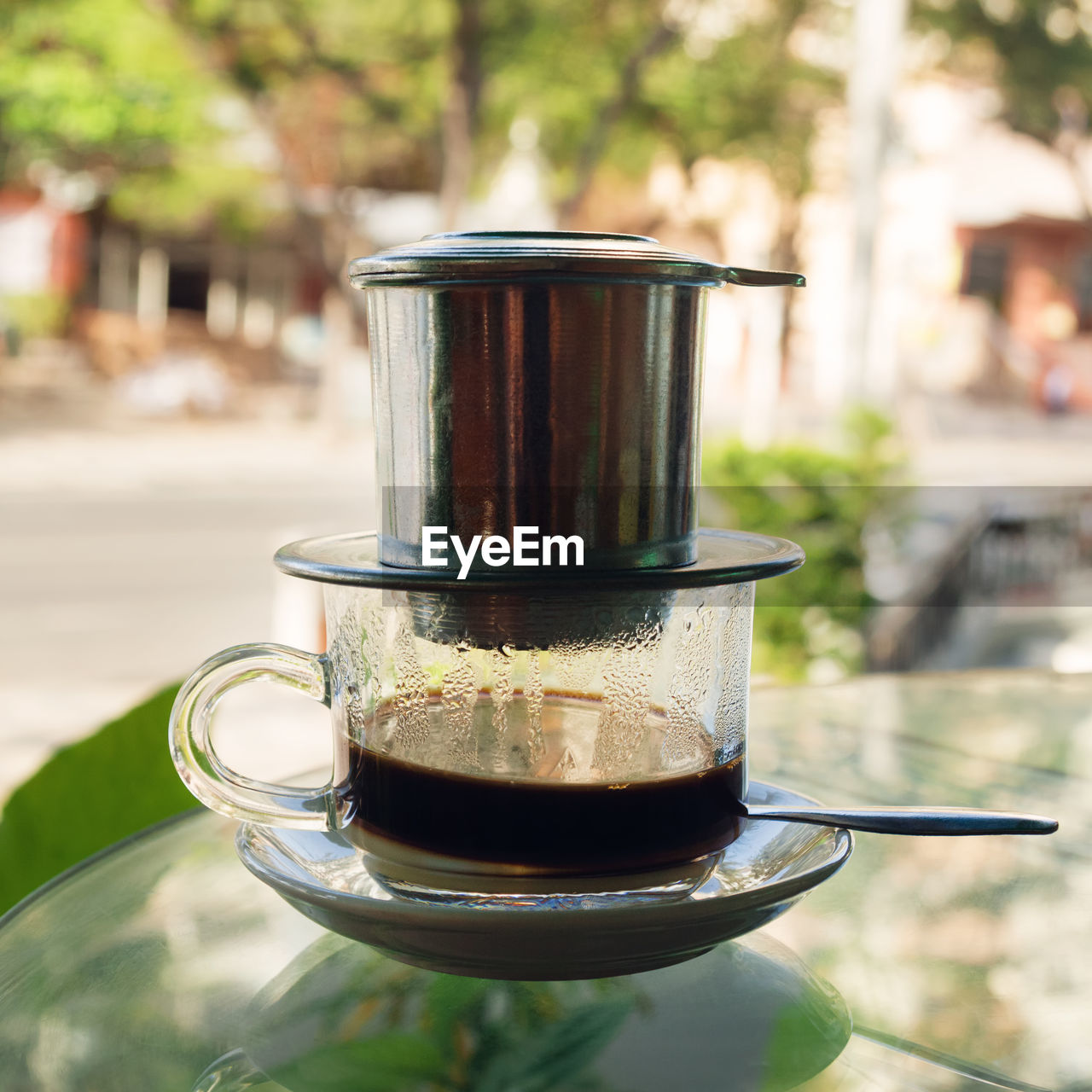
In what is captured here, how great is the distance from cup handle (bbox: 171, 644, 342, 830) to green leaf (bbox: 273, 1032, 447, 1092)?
0.15 metres

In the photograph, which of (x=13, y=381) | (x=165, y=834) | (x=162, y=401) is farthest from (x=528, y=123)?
(x=165, y=834)

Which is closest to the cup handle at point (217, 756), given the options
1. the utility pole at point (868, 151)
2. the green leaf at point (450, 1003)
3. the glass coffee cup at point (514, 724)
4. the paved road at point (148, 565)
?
the glass coffee cup at point (514, 724)

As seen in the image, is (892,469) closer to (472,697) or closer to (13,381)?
(472,697)

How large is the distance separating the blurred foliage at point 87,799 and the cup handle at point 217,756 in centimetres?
29

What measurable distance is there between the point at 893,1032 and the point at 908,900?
22cm

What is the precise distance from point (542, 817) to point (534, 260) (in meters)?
0.31

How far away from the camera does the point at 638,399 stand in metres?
0.74

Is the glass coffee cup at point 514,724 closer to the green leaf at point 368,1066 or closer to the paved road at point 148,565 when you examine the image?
the green leaf at point 368,1066

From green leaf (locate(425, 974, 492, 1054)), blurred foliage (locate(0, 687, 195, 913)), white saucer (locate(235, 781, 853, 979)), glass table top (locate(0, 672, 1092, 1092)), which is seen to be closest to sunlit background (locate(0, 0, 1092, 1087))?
glass table top (locate(0, 672, 1092, 1092))

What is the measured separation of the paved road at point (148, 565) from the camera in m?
4.94

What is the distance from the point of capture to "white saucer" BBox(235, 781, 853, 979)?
2.17 feet

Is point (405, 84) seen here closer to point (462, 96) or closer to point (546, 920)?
point (462, 96)

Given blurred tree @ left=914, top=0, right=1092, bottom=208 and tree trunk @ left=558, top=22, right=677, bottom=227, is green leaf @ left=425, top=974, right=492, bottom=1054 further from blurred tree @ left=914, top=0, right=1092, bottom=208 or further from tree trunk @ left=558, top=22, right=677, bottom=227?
blurred tree @ left=914, top=0, right=1092, bottom=208

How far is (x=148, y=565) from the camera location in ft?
27.6
